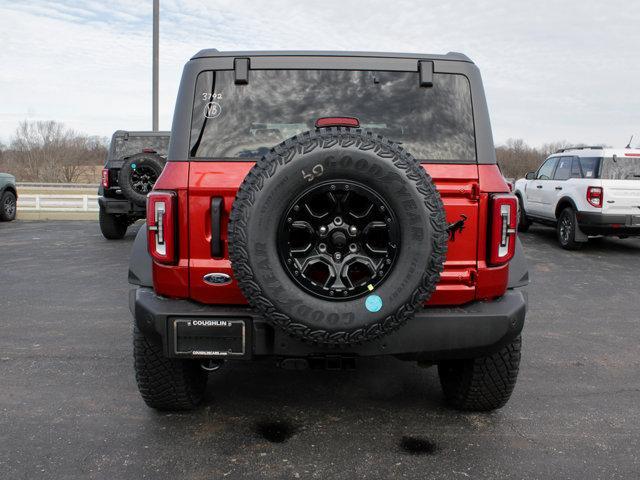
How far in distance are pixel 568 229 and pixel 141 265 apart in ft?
30.0

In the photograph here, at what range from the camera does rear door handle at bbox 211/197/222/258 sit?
2.90m

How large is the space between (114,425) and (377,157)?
81.9 inches

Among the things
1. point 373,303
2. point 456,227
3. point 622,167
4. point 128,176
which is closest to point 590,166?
point 622,167

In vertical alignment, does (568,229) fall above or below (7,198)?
below

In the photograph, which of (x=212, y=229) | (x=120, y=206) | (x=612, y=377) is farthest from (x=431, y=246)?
(x=120, y=206)

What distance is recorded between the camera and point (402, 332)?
2865mm

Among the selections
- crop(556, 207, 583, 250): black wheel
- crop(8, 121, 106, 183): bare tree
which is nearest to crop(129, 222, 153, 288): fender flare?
crop(556, 207, 583, 250): black wheel

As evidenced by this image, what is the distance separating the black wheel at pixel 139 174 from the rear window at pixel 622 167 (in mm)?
7255

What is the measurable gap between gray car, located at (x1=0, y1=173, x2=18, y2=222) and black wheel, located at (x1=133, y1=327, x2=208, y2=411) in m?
12.7

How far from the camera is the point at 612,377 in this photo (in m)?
4.20

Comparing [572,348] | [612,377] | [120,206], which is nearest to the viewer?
[612,377]

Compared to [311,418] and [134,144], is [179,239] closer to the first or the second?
[311,418]

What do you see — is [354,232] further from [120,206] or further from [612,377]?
[120,206]

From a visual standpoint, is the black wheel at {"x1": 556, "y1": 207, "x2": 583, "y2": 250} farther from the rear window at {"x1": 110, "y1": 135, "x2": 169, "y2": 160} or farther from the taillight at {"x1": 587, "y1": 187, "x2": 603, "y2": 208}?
the rear window at {"x1": 110, "y1": 135, "x2": 169, "y2": 160}
